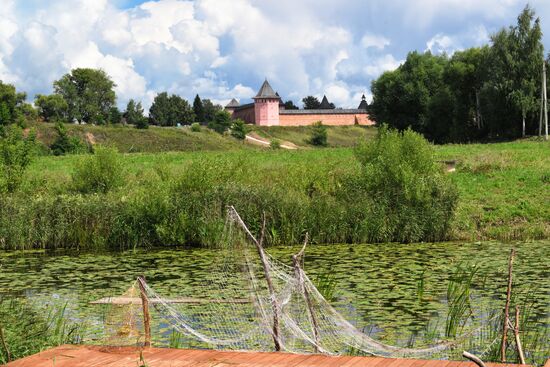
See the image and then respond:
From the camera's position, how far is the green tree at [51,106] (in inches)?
3937

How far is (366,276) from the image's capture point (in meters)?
16.6

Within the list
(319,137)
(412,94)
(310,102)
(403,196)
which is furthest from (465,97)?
(310,102)

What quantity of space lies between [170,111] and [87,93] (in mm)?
17526

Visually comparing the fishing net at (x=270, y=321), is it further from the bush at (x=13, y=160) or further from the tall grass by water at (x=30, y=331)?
the bush at (x=13, y=160)

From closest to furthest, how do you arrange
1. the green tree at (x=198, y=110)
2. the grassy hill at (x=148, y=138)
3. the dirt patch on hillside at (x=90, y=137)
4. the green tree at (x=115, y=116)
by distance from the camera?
the grassy hill at (x=148, y=138) → the dirt patch on hillside at (x=90, y=137) → the green tree at (x=115, y=116) → the green tree at (x=198, y=110)

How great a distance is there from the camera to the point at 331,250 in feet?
70.3

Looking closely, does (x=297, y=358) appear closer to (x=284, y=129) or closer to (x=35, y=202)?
(x=35, y=202)

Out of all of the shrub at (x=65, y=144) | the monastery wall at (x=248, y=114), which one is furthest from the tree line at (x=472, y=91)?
the monastery wall at (x=248, y=114)

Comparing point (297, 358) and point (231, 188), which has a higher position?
point (231, 188)

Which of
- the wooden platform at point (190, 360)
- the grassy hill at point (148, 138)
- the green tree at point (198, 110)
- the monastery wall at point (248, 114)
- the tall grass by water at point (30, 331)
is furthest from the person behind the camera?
the green tree at point (198, 110)

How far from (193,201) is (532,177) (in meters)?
15.4

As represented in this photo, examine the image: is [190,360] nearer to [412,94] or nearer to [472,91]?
[472,91]

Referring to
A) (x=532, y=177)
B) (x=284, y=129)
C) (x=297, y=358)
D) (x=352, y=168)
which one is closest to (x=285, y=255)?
(x=352, y=168)

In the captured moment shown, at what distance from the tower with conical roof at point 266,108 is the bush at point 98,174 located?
297ft
